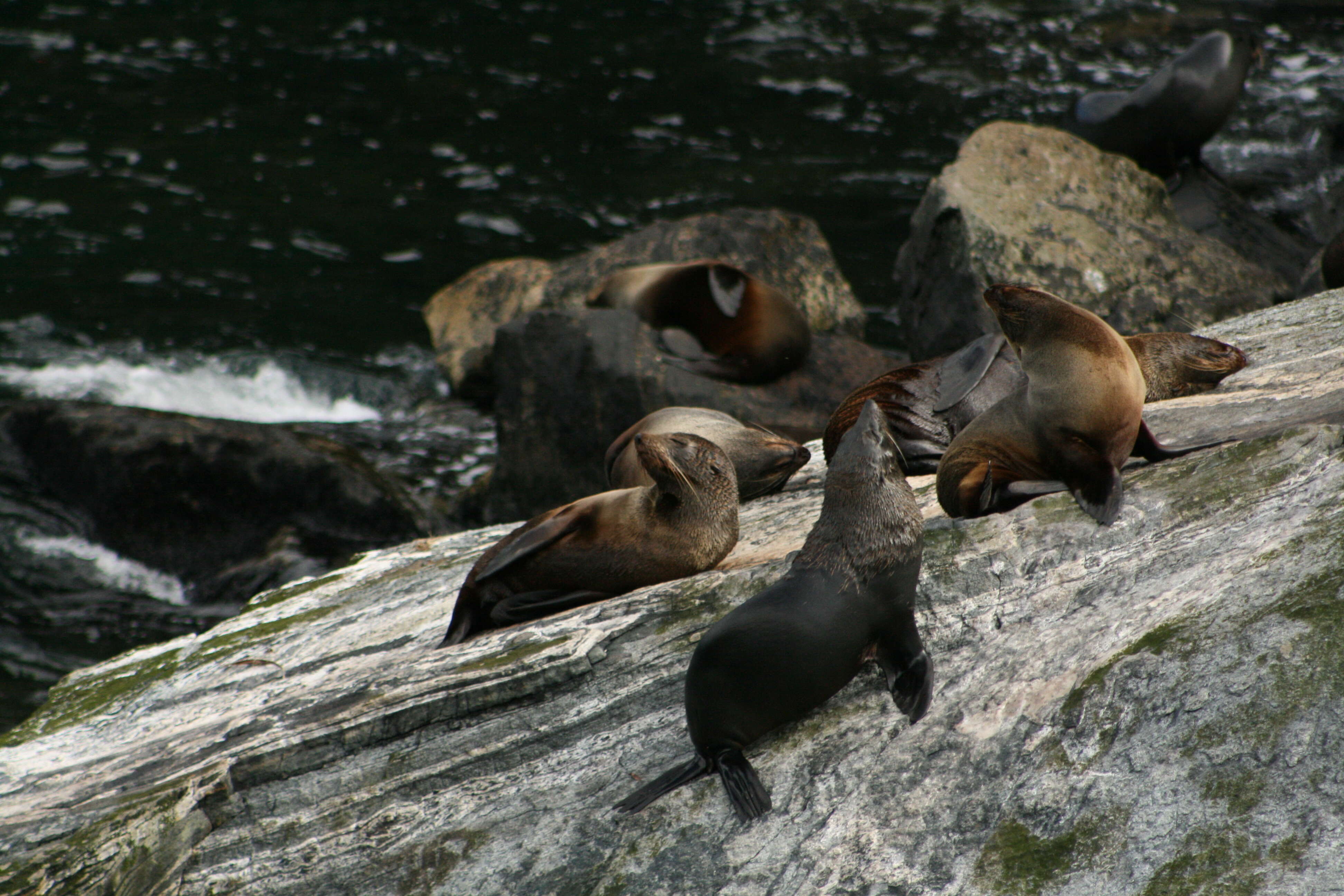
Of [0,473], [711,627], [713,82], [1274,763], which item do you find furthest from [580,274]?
[1274,763]

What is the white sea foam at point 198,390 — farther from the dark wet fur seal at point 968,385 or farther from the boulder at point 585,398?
the dark wet fur seal at point 968,385

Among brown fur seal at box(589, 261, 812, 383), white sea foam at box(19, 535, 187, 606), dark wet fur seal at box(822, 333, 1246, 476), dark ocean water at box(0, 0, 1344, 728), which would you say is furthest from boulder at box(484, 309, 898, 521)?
dark wet fur seal at box(822, 333, 1246, 476)

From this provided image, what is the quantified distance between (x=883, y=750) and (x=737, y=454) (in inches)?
88.5

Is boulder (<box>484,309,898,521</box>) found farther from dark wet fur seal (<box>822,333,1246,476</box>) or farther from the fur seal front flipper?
the fur seal front flipper

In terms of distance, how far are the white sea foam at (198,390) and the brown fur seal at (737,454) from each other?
5.34 m

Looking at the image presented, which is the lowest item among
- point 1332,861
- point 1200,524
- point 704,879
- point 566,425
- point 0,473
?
point 0,473

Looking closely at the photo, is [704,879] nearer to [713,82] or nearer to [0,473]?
[0,473]

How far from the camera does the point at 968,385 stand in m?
4.99

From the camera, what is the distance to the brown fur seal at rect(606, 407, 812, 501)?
5.22 meters

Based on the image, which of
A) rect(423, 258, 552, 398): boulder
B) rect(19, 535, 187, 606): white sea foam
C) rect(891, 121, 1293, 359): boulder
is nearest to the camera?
rect(891, 121, 1293, 359): boulder

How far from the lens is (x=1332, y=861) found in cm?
254

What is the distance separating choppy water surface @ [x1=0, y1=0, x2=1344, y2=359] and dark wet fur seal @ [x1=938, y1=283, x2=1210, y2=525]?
7.37 metres

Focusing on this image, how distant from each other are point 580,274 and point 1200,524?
754 centimetres

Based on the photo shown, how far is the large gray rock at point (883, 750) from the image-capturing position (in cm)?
279
